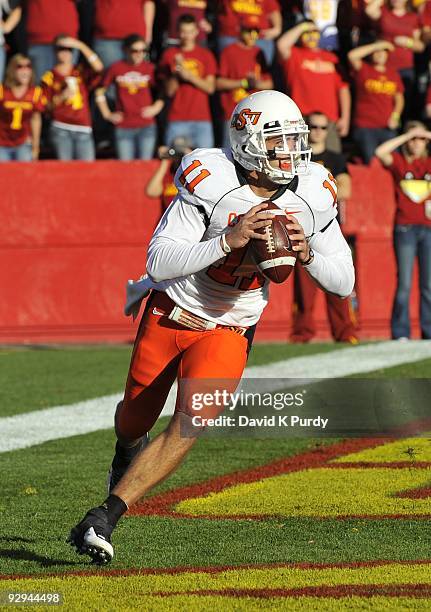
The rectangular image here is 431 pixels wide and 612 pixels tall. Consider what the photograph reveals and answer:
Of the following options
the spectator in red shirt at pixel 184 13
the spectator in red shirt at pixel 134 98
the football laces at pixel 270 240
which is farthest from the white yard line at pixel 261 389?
the spectator in red shirt at pixel 184 13

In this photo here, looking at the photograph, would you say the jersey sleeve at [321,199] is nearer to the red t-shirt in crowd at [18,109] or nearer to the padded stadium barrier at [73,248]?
the padded stadium barrier at [73,248]

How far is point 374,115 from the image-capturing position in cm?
1242

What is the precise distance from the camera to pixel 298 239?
4418 millimetres

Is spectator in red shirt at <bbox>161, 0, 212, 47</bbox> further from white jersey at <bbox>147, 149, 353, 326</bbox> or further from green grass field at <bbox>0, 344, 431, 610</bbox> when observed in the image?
white jersey at <bbox>147, 149, 353, 326</bbox>

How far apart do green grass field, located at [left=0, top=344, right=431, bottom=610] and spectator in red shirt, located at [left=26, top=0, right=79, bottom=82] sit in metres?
5.43

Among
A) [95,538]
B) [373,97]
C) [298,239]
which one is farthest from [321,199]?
[373,97]

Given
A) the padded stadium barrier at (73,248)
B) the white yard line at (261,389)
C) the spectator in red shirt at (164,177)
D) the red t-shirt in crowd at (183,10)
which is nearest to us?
the white yard line at (261,389)

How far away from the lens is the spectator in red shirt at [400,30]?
12922 millimetres

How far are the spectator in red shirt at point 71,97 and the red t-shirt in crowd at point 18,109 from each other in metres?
0.13

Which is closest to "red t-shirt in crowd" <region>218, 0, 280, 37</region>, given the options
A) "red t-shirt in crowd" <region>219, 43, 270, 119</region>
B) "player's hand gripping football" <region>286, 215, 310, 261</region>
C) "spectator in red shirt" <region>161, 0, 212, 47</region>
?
"spectator in red shirt" <region>161, 0, 212, 47</region>

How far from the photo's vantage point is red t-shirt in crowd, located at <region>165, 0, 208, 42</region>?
12492 mm

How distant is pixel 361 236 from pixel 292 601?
8.47 m

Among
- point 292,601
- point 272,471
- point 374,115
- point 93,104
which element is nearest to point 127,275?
point 93,104

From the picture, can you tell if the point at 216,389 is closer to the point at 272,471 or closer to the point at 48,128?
the point at 272,471
